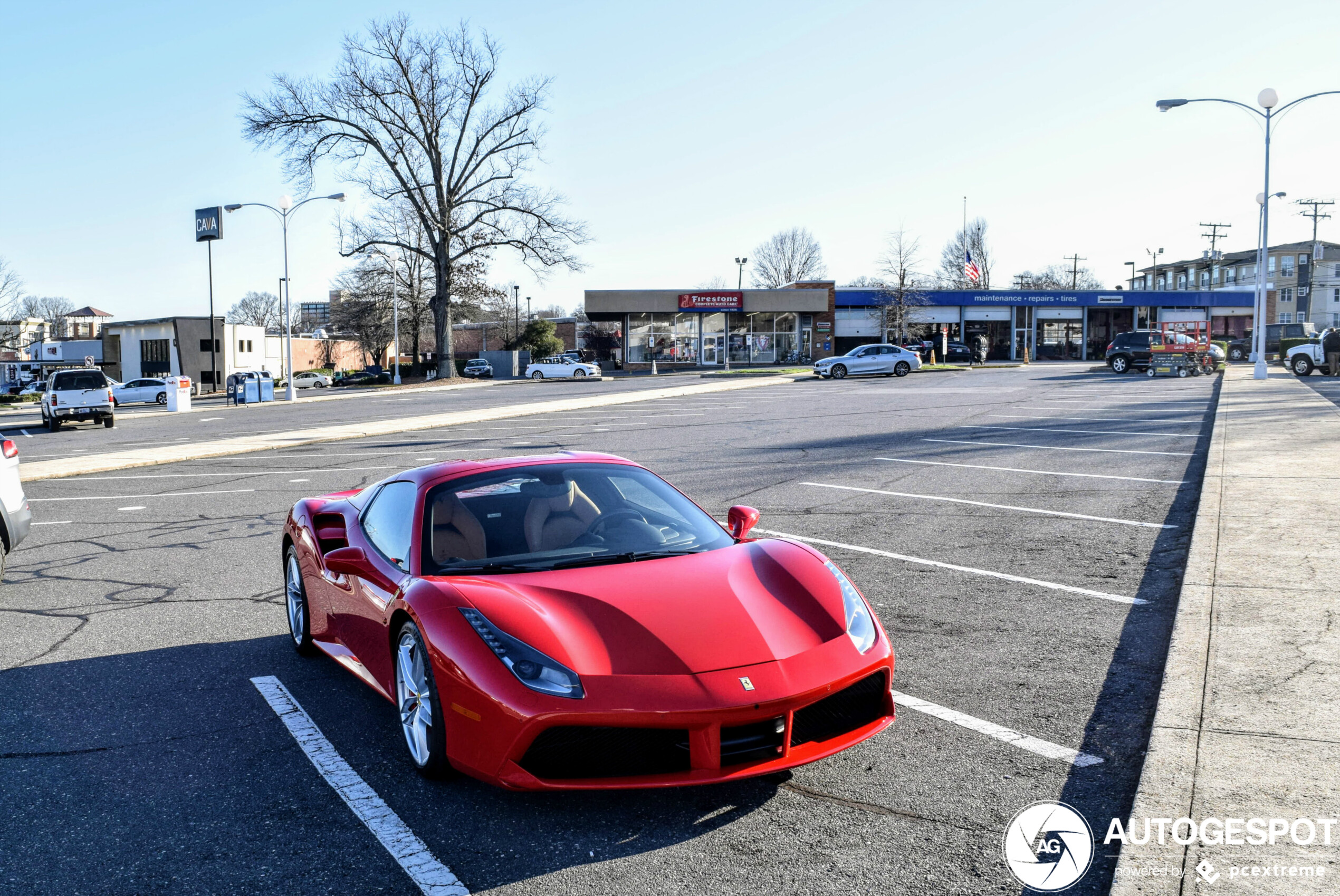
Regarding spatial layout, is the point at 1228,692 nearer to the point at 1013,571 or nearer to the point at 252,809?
the point at 1013,571

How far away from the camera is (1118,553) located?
8.00 metres

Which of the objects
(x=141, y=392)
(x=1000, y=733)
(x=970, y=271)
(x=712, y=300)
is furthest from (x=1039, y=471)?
(x=712, y=300)

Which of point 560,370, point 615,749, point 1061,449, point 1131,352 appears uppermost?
point 1131,352

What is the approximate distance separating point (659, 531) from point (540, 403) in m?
25.7

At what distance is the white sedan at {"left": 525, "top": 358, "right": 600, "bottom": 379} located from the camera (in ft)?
182

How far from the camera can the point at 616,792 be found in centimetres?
384

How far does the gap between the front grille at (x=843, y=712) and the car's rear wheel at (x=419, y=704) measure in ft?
4.41

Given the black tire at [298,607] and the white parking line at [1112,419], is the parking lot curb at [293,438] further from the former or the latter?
the white parking line at [1112,419]

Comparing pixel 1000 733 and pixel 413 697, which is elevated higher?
pixel 413 697

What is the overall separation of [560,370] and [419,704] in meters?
53.4

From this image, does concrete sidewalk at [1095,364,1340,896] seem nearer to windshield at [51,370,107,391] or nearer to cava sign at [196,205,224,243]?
windshield at [51,370,107,391]

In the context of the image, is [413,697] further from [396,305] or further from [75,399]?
[396,305]

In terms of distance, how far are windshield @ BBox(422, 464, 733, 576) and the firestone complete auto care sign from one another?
59.7 m

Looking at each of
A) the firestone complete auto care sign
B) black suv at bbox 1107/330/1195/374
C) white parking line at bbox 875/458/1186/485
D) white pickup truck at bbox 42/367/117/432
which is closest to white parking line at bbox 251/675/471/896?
white parking line at bbox 875/458/1186/485
